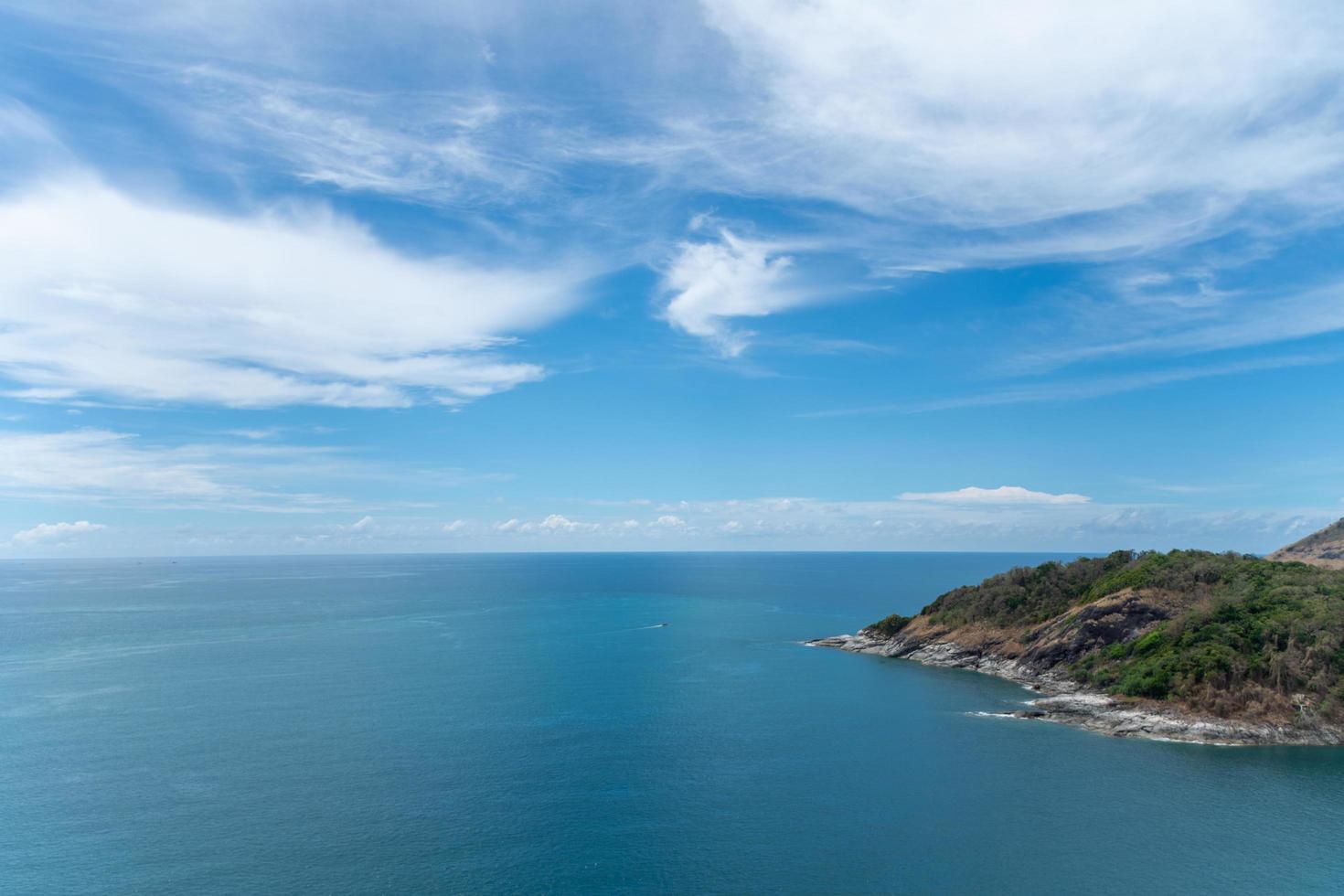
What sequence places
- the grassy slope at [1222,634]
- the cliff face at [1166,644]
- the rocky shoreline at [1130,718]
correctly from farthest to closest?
the grassy slope at [1222,634] < the cliff face at [1166,644] < the rocky shoreline at [1130,718]

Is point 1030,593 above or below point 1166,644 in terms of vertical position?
above

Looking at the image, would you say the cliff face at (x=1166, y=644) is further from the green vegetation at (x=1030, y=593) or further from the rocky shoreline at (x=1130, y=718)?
the green vegetation at (x=1030, y=593)

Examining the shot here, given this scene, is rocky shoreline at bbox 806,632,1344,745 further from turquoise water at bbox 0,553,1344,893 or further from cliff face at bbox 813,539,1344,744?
turquoise water at bbox 0,553,1344,893

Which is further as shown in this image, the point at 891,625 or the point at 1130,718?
the point at 891,625

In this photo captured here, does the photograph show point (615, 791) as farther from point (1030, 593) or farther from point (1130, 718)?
point (1030, 593)

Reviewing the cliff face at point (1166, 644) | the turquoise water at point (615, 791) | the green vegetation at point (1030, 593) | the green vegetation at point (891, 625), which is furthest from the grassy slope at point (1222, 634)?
the green vegetation at point (891, 625)

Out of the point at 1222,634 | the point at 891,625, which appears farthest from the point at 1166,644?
the point at 891,625
